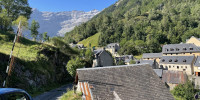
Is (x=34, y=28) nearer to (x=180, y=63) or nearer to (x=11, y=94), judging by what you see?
(x=11, y=94)

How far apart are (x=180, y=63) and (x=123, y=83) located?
48902 mm

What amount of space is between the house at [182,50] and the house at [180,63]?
1090 cm

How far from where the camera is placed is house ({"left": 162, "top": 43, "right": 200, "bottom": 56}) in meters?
59.5

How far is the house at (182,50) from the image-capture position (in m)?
59.5

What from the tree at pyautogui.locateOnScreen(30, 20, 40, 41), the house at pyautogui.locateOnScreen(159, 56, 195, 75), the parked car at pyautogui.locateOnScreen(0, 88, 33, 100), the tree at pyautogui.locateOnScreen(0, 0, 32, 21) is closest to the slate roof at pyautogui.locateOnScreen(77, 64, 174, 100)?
the parked car at pyautogui.locateOnScreen(0, 88, 33, 100)

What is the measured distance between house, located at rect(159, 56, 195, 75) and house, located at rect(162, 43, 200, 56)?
429 inches

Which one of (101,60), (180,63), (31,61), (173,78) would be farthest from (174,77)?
(31,61)

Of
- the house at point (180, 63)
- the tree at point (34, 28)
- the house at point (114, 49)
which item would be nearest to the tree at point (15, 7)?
the tree at point (34, 28)

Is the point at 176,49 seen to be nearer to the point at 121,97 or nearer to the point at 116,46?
the point at 116,46

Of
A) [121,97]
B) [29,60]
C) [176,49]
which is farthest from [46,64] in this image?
[176,49]

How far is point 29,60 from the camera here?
2077cm

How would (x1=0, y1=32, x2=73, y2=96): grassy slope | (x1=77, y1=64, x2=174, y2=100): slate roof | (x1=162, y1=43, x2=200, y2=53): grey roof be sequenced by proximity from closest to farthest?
(x1=77, y1=64, x2=174, y2=100): slate roof
(x1=0, y1=32, x2=73, y2=96): grassy slope
(x1=162, y1=43, x2=200, y2=53): grey roof

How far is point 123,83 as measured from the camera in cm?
1181

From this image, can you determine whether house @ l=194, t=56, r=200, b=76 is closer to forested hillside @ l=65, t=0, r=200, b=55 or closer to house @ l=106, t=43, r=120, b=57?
forested hillside @ l=65, t=0, r=200, b=55
